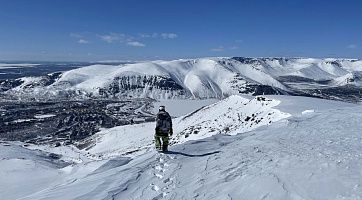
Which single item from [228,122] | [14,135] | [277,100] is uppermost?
[277,100]

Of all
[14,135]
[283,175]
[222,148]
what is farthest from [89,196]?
[14,135]

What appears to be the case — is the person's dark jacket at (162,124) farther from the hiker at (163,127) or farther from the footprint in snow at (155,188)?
the footprint in snow at (155,188)

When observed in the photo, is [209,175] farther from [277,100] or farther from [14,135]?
[14,135]

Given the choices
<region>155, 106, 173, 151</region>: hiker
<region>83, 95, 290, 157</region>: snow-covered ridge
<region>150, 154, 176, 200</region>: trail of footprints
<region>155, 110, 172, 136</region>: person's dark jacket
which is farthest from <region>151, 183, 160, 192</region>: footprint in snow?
<region>83, 95, 290, 157</region>: snow-covered ridge

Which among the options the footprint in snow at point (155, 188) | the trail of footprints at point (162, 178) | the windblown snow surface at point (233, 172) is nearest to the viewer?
the windblown snow surface at point (233, 172)

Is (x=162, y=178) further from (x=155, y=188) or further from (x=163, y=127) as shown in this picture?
(x=163, y=127)

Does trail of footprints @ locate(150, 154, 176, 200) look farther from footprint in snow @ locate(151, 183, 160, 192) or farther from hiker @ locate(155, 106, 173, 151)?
hiker @ locate(155, 106, 173, 151)

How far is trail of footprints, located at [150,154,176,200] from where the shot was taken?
1346cm

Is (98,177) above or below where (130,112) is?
above

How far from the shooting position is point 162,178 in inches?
587

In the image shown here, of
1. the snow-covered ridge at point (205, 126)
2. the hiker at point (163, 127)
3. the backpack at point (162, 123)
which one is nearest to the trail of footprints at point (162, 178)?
the hiker at point (163, 127)

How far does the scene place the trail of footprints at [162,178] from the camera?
13.5 metres

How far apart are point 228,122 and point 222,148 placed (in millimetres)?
49943

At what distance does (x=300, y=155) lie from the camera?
15922 millimetres
